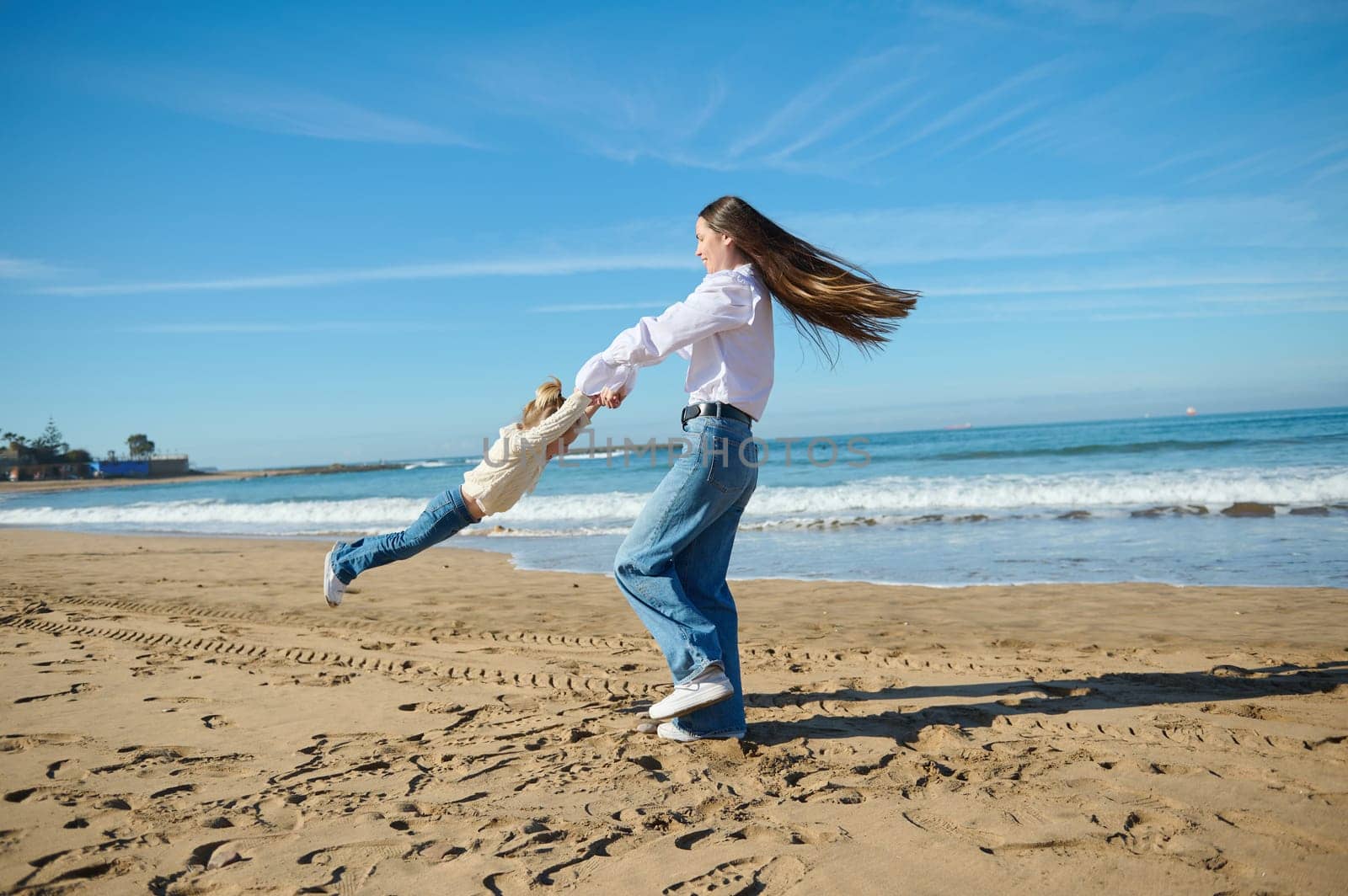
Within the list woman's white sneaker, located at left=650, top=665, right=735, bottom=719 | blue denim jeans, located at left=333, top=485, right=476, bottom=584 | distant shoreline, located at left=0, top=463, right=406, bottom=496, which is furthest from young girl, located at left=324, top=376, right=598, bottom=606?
distant shoreline, located at left=0, top=463, right=406, bottom=496

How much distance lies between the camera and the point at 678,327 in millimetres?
2902

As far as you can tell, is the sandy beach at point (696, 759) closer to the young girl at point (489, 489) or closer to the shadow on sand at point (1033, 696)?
the shadow on sand at point (1033, 696)

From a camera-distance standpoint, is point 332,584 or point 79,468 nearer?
point 332,584

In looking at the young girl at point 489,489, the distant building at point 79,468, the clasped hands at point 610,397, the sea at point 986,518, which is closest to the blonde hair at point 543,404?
the young girl at point 489,489

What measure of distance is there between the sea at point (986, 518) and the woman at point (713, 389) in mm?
4970

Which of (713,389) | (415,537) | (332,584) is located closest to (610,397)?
(713,389)

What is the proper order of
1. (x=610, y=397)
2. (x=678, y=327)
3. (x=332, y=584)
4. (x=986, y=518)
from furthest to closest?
(x=986, y=518), (x=332, y=584), (x=610, y=397), (x=678, y=327)

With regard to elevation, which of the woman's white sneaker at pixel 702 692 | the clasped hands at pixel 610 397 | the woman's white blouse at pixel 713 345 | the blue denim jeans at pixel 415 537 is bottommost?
the woman's white sneaker at pixel 702 692

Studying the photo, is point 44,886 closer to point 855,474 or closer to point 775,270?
point 775,270

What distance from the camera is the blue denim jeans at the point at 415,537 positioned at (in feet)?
12.6

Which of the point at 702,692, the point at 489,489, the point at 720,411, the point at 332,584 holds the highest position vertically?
the point at 720,411

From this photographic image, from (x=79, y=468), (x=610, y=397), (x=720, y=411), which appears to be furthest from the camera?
(x=79, y=468)

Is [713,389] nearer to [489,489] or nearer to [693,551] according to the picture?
[693,551]

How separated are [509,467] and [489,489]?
14 centimetres
